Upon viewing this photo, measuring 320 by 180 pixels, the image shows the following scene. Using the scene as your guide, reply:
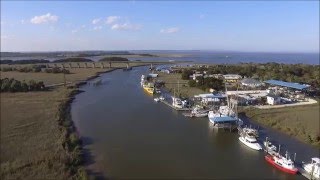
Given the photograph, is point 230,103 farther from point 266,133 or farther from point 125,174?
point 125,174

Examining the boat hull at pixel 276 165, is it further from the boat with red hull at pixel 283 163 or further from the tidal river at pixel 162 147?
the tidal river at pixel 162 147

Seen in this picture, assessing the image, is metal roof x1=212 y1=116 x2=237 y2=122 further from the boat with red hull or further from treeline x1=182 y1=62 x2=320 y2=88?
treeline x1=182 y1=62 x2=320 y2=88

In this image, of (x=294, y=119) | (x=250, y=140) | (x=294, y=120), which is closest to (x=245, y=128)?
(x=250, y=140)

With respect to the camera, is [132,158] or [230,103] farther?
[230,103]

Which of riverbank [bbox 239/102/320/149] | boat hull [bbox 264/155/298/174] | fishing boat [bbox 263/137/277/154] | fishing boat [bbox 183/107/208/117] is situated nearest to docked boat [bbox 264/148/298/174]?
boat hull [bbox 264/155/298/174]

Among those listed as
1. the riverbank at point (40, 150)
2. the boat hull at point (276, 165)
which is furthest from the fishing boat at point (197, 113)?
the riverbank at point (40, 150)

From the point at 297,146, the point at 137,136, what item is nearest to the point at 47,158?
the point at 137,136
